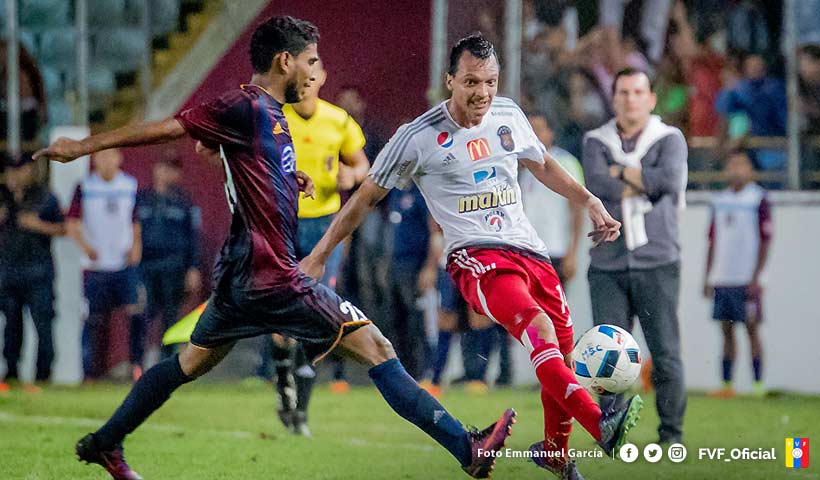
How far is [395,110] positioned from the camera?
579 inches

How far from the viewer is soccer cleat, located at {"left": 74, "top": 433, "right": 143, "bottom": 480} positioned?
664 centimetres

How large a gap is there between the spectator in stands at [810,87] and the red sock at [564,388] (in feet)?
25.0

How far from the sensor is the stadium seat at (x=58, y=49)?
15.9 metres

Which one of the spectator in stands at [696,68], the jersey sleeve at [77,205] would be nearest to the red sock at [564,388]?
the spectator in stands at [696,68]

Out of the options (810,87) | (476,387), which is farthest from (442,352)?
(810,87)

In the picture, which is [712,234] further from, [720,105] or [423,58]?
[423,58]

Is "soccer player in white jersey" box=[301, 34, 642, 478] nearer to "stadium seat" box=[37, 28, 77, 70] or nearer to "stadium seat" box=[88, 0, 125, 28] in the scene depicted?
"stadium seat" box=[37, 28, 77, 70]

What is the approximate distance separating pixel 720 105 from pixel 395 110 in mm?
3288

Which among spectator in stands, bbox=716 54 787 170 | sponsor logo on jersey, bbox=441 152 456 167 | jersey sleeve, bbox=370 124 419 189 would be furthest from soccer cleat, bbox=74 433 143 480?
spectator in stands, bbox=716 54 787 170

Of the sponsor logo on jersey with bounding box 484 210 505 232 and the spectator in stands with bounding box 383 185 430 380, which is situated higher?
the sponsor logo on jersey with bounding box 484 210 505 232

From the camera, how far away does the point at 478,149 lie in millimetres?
7176

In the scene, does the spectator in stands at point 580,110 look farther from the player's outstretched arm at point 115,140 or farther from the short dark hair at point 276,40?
the player's outstretched arm at point 115,140

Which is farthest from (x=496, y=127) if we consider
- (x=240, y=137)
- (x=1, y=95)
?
(x=1, y=95)

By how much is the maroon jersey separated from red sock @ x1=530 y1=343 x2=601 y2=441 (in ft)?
3.99
